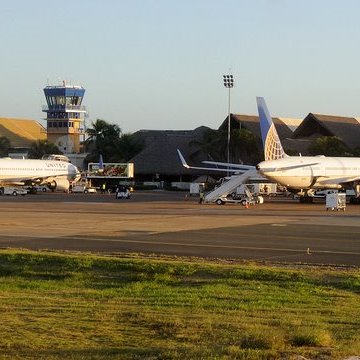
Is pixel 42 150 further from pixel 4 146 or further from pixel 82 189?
pixel 82 189

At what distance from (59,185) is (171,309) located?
9030 cm

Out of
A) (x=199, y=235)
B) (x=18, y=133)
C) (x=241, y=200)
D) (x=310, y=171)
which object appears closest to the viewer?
(x=199, y=235)

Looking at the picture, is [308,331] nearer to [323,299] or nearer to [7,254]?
[323,299]

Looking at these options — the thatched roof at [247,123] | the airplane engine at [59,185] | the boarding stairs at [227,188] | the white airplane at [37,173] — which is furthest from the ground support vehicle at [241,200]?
the thatched roof at [247,123]

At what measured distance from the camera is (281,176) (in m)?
68.8

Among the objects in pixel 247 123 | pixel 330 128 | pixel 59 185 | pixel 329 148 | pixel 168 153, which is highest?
pixel 247 123

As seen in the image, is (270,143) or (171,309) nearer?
(171,309)

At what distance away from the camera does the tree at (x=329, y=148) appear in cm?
10525

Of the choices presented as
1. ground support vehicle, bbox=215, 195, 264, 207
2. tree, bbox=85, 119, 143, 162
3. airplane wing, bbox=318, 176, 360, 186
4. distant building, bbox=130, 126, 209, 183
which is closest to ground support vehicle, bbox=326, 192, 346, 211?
ground support vehicle, bbox=215, 195, 264, 207

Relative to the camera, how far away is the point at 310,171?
2783 inches

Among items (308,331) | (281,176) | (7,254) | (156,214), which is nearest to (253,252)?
(7,254)

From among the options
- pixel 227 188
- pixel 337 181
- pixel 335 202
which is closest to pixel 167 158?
pixel 337 181

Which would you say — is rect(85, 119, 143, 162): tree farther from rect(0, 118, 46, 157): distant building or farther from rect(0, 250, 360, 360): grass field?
rect(0, 250, 360, 360): grass field

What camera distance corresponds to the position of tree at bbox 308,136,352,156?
105 m
